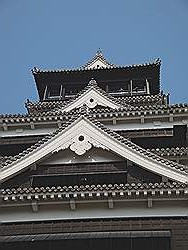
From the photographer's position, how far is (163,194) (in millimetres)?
11406

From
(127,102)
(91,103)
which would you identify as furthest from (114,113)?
(127,102)

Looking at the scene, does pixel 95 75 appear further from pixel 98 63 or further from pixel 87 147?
pixel 87 147

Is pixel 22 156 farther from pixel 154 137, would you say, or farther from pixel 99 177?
pixel 154 137

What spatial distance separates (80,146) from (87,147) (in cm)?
21

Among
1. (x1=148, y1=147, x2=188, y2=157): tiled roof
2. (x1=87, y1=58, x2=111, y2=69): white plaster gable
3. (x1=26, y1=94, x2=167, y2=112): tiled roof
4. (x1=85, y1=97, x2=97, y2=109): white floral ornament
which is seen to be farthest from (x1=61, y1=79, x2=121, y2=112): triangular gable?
(x1=87, y1=58, x2=111, y2=69): white plaster gable

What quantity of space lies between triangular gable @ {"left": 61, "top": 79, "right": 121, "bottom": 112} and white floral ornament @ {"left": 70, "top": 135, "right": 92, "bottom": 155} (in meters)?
6.73

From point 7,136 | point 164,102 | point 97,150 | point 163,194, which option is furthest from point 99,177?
point 164,102

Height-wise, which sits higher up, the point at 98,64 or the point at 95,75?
the point at 98,64

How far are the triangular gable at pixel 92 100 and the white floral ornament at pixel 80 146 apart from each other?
673 cm

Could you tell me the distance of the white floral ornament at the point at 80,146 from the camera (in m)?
14.2

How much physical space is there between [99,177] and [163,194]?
309 cm

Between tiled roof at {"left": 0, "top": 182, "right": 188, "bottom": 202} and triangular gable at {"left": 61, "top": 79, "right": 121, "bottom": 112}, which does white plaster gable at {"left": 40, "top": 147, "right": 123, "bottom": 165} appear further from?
triangular gable at {"left": 61, "top": 79, "right": 121, "bottom": 112}

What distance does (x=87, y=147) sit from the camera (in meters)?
14.3

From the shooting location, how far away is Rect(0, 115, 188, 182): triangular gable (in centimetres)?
1283
